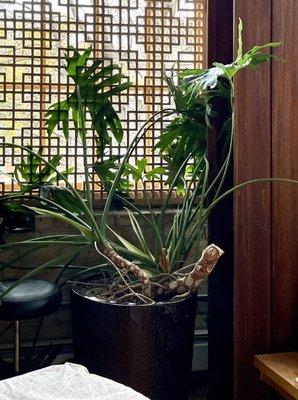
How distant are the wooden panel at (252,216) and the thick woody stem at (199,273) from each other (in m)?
0.17

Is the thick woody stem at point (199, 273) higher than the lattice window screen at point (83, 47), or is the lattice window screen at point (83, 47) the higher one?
the lattice window screen at point (83, 47)

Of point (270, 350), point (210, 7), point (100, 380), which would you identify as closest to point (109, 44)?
point (210, 7)

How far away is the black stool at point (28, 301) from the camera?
2.03 m

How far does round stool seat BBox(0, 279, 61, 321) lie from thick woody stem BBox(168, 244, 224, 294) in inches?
18.8

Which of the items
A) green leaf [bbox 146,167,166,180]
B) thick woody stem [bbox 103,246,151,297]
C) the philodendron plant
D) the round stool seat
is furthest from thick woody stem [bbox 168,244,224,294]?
green leaf [bbox 146,167,166,180]

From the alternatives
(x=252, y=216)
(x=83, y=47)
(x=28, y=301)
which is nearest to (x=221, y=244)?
(x=252, y=216)

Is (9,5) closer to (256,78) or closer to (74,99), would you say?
(74,99)

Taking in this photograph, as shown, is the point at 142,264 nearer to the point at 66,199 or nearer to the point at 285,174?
the point at 66,199

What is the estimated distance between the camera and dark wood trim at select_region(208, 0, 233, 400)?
88.5 inches

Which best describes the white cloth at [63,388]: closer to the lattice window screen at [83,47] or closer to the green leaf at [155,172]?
the green leaf at [155,172]

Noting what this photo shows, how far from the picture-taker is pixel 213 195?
2330mm

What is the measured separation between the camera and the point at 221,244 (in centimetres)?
229

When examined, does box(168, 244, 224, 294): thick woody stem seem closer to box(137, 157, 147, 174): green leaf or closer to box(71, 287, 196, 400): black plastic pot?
box(71, 287, 196, 400): black plastic pot

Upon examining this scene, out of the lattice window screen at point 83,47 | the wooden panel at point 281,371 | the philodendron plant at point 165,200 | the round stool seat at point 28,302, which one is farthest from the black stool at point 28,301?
the wooden panel at point 281,371
